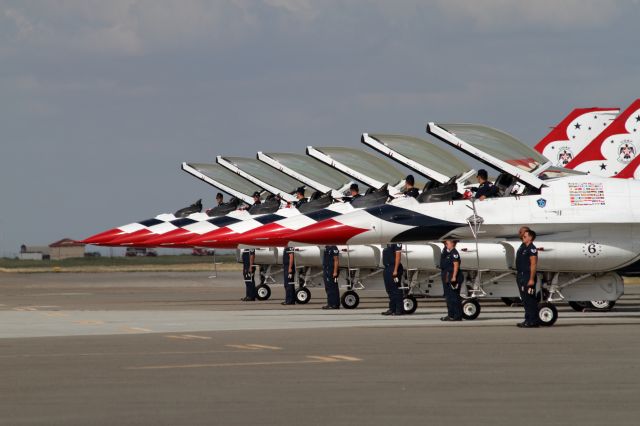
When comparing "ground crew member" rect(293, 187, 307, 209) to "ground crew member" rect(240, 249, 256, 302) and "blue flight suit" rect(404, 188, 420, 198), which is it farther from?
"blue flight suit" rect(404, 188, 420, 198)

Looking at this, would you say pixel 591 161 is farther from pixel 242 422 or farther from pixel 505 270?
pixel 242 422

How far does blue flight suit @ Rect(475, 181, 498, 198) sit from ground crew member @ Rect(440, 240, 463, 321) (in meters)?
1.44

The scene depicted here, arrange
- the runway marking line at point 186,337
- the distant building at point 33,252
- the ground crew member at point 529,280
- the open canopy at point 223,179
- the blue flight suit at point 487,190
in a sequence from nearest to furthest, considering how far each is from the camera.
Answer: the runway marking line at point 186,337
the ground crew member at point 529,280
the blue flight suit at point 487,190
the open canopy at point 223,179
the distant building at point 33,252

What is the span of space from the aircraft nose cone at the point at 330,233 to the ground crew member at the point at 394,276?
1.10m

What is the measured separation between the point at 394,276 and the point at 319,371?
10058 mm

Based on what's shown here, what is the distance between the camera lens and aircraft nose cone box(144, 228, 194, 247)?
2895cm

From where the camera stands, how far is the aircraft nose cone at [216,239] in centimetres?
2591

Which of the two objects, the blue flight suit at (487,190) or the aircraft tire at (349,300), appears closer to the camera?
the blue flight suit at (487,190)

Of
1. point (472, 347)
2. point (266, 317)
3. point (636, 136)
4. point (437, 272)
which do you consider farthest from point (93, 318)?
Result: point (636, 136)

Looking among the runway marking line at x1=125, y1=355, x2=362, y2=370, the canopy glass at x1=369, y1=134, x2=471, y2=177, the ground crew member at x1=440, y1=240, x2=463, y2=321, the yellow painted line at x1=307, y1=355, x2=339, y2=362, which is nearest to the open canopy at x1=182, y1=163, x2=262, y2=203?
the canopy glass at x1=369, y1=134, x2=471, y2=177

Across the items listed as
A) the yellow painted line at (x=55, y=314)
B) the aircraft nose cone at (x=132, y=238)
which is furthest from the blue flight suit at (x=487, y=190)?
the aircraft nose cone at (x=132, y=238)

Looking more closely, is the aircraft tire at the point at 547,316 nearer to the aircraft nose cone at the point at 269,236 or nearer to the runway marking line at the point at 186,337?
the runway marking line at the point at 186,337

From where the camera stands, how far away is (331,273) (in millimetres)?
23906

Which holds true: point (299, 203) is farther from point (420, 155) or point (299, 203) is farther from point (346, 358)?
point (346, 358)
